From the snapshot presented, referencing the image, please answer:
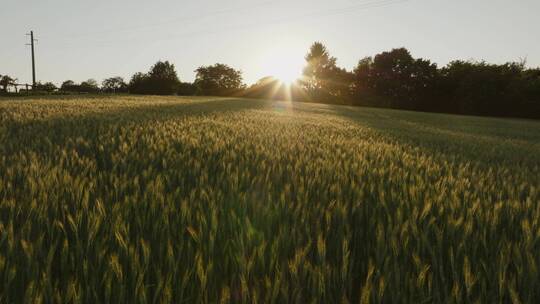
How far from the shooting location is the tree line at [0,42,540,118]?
140 ft

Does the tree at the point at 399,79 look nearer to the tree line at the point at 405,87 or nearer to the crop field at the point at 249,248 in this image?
the tree line at the point at 405,87

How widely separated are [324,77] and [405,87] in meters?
22.8

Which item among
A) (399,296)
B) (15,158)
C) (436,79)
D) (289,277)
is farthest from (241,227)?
(436,79)

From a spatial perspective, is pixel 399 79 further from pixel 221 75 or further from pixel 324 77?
Result: pixel 221 75

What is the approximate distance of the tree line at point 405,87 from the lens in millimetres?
42562

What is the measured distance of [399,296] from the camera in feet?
3.34

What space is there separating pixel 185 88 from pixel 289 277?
78338 mm

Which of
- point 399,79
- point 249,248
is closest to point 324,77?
point 399,79

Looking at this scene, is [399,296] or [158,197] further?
[158,197]

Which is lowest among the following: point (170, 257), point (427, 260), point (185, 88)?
point (427, 260)

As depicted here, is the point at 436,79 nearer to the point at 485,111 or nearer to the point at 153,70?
the point at 485,111

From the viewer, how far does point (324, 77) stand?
72500mm

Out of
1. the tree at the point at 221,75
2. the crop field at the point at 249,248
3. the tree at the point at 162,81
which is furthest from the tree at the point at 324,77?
the crop field at the point at 249,248

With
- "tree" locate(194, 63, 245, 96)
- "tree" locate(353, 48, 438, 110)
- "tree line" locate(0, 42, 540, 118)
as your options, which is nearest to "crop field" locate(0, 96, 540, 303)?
"tree line" locate(0, 42, 540, 118)
